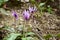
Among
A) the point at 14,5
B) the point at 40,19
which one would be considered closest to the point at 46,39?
the point at 40,19

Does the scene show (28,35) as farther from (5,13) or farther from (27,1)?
(27,1)

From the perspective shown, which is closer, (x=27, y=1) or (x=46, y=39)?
(x=46, y=39)

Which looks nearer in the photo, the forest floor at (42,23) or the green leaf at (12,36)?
the green leaf at (12,36)

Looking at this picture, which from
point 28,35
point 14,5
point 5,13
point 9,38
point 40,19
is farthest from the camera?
point 14,5

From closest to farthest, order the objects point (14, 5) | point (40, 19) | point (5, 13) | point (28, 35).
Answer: point (28, 35) < point (5, 13) < point (40, 19) < point (14, 5)

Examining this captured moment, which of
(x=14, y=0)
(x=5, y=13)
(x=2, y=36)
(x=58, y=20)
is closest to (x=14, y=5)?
(x=14, y=0)

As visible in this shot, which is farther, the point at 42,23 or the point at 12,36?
the point at 42,23

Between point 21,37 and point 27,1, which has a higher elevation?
point 27,1

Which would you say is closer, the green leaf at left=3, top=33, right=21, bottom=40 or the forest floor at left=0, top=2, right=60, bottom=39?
the green leaf at left=3, top=33, right=21, bottom=40

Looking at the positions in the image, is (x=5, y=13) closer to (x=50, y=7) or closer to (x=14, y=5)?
(x=14, y=5)
